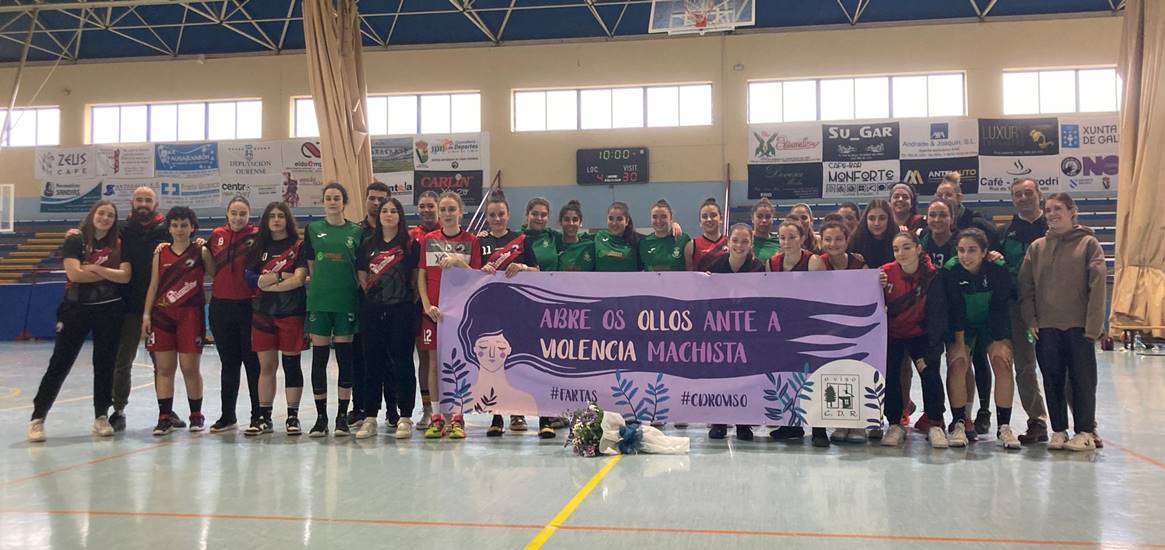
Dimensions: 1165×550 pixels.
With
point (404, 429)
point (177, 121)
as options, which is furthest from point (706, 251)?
point (177, 121)

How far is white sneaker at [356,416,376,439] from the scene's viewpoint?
5.01 metres

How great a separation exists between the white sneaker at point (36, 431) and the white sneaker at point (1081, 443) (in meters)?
6.20

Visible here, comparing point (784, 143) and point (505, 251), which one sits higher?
point (784, 143)

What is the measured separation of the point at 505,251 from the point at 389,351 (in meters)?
1.00

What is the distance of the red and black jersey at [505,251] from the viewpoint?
530cm

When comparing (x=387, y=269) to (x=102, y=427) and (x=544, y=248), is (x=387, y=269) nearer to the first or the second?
(x=544, y=248)

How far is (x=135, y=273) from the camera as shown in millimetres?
5457

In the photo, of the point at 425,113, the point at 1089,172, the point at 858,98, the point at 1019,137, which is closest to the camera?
the point at 1089,172

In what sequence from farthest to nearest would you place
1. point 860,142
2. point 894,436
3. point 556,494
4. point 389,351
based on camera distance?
point 860,142, point 389,351, point 894,436, point 556,494

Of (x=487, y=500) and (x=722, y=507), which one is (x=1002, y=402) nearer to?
(x=722, y=507)

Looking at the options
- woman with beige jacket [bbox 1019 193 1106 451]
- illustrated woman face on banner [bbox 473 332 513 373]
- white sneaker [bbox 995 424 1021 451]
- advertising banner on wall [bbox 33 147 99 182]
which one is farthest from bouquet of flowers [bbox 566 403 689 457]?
advertising banner on wall [bbox 33 147 99 182]

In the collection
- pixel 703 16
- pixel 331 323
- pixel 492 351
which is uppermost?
pixel 703 16

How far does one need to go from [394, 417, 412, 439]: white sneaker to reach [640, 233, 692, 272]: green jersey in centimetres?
Result: 190

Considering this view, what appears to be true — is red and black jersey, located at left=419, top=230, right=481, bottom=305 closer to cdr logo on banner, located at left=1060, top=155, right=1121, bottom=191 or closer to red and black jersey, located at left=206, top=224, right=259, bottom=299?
red and black jersey, located at left=206, top=224, right=259, bottom=299
